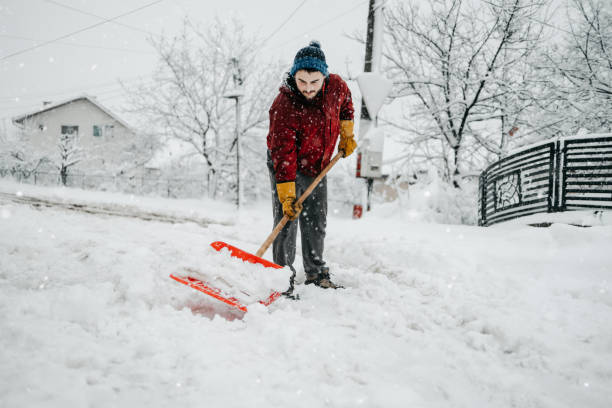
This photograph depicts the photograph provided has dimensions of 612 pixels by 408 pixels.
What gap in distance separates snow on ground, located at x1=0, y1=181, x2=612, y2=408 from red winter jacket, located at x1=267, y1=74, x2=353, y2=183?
2.93 feet

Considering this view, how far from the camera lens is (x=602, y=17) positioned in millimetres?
8070

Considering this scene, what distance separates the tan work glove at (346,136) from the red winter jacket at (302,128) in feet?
0.84

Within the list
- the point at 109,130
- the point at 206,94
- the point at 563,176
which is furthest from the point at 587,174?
the point at 109,130

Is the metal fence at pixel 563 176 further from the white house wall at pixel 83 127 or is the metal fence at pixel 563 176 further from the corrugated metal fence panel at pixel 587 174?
the white house wall at pixel 83 127

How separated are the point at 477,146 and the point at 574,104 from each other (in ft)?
8.56

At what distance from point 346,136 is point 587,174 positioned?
382 cm

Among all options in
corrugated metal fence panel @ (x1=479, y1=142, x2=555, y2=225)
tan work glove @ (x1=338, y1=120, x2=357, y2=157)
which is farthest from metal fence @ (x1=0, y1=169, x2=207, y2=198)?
tan work glove @ (x1=338, y1=120, x2=357, y2=157)

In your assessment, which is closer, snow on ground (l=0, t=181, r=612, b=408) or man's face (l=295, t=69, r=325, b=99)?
snow on ground (l=0, t=181, r=612, b=408)

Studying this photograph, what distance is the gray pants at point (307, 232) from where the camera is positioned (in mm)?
2684

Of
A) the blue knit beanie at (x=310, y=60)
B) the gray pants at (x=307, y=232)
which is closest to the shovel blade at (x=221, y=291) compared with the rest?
the gray pants at (x=307, y=232)

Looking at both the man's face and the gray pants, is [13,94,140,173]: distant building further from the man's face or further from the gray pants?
the man's face

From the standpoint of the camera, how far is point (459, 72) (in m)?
9.35

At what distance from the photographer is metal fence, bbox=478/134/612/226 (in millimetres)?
4441

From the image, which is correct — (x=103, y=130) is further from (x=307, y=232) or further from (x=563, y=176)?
(x=563, y=176)
